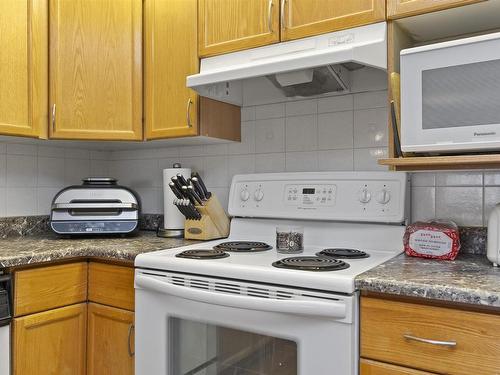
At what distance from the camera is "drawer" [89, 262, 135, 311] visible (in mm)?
1585

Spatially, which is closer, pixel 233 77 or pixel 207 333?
pixel 207 333

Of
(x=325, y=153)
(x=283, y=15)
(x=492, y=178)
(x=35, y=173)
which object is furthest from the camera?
(x=35, y=173)

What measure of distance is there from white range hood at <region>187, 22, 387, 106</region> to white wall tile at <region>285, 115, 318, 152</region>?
11cm

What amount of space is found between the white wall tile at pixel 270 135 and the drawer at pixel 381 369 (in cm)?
105

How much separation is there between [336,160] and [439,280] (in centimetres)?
81

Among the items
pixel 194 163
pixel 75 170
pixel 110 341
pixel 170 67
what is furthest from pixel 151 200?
pixel 110 341

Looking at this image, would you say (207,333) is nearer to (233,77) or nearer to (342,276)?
(342,276)

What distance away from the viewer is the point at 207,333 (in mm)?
1359

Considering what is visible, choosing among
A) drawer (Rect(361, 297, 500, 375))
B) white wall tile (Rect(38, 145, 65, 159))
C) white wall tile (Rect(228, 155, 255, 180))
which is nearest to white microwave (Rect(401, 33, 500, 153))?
drawer (Rect(361, 297, 500, 375))

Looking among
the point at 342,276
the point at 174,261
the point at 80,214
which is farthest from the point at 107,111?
the point at 342,276

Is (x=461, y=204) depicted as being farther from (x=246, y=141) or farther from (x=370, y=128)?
(x=246, y=141)

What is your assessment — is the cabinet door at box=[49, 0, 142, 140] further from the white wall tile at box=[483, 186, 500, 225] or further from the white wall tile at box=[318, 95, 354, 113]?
the white wall tile at box=[483, 186, 500, 225]

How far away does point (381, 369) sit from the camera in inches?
42.4

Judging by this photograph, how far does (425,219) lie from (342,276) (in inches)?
25.6
